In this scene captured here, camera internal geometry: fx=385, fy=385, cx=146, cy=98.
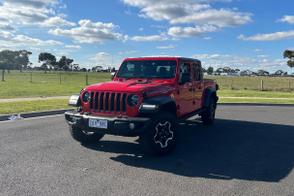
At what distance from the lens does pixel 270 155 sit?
7.33m

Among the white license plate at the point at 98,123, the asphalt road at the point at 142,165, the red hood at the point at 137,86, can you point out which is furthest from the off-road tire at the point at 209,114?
the white license plate at the point at 98,123

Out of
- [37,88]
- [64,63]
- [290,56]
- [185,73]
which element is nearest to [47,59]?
[64,63]

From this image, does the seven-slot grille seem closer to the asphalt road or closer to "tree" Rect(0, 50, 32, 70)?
the asphalt road

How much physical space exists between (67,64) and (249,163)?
12633 centimetres

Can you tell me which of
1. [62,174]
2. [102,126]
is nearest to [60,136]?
[102,126]

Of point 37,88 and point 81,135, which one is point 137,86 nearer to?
point 81,135

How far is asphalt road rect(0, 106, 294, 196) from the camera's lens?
514 centimetres

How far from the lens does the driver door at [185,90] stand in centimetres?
828

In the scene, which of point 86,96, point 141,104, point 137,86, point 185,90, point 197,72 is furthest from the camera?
point 197,72

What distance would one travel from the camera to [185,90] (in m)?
8.51

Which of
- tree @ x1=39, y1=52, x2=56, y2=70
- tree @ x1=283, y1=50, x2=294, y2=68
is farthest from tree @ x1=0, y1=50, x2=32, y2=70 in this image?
tree @ x1=283, y1=50, x2=294, y2=68

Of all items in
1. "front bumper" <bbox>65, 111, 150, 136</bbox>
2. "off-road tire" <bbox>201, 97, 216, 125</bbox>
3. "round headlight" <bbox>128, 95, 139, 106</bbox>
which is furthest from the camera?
"off-road tire" <bbox>201, 97, 216, 125</bbox>

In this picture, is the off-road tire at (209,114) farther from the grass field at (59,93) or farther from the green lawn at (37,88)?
the green lawn at (37,88)

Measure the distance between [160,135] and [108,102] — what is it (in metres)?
1.13
